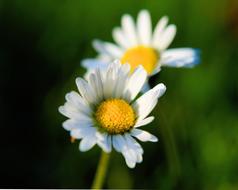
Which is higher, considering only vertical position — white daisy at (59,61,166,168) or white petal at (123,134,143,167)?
white daisy at (59,61,166,168)

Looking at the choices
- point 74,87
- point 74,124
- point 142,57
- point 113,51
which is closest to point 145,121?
point 74,124

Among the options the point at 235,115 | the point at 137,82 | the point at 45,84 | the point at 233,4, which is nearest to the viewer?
the point at 137,82

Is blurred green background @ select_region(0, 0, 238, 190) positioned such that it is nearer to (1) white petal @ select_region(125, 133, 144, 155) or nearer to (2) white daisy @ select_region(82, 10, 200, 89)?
(2) white daisy @ select_region(82, 10, 200, 89)

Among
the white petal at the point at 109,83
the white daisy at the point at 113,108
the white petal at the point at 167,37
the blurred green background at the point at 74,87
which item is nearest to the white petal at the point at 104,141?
the white daisy at the point at 113,108

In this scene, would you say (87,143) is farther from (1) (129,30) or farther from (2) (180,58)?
(1) (129,30)

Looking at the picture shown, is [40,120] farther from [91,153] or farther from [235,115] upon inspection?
[235,115]

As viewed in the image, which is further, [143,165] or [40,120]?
[40,120]

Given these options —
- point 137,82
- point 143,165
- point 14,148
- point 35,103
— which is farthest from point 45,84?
point 137,82

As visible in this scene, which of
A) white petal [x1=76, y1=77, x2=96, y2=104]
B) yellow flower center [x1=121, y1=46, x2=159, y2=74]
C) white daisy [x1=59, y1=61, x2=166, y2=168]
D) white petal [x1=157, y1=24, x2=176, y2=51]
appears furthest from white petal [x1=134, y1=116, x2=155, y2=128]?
white petal [x1=157, y1=24, x2=176, y2=51]
